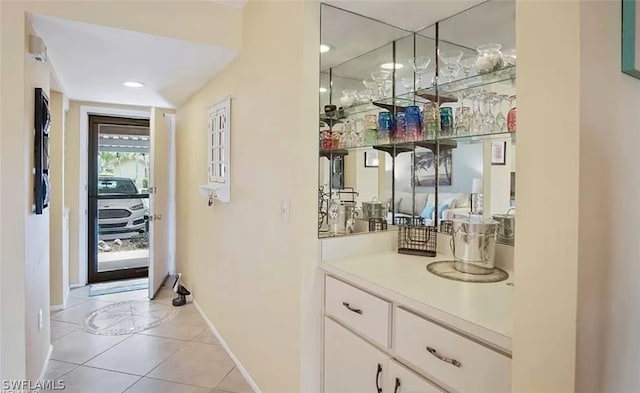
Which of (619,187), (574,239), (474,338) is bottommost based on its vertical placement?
(474,338)

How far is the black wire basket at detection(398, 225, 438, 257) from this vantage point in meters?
2.06

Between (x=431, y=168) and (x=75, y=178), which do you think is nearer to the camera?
(x=431, y=168)

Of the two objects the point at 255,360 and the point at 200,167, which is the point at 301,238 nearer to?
the point at 255,360

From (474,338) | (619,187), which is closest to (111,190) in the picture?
(474,338)

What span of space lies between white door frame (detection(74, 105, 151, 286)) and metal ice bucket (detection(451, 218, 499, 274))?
4.44 m

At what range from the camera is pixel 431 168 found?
216 centimetres

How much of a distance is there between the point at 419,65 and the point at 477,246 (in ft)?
3.76

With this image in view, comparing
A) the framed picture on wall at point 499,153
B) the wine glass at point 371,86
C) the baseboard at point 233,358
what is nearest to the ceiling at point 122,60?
the wine glass at point 371,86

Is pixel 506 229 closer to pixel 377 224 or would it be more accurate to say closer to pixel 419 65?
pixel 377 224

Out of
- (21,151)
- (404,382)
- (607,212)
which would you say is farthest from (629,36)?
(21,151)

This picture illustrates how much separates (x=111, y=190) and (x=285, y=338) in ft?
12.7

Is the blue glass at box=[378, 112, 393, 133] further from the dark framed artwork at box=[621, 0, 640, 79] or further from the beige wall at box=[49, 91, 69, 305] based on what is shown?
the beige wall at box=[49, 91, 69, 305]

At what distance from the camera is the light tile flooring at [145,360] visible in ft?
8.10

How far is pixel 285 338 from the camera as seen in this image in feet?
6.53
